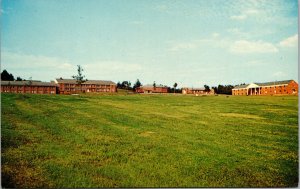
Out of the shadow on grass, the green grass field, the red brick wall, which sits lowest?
the shadow on grass

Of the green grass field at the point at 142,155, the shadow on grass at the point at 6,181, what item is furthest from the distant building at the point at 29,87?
the shadow on grass at the point at 6,181

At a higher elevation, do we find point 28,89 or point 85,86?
point 85,86

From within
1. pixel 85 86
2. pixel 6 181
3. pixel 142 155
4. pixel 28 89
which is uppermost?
pixel 85 86

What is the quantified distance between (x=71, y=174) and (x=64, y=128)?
227 inches

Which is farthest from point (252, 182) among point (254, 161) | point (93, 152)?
point (93, 152)

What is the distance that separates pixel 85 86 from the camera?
377ft

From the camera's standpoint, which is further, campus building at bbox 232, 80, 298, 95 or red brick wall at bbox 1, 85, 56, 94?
red brick wall at bbox 1, 85, 56, 94

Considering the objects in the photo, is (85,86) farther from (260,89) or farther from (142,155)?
(142,155)

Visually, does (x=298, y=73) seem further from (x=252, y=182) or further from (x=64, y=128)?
(x=64, y=128)

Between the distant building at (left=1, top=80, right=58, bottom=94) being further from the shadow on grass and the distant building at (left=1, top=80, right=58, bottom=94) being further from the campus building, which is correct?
the shadow on grass

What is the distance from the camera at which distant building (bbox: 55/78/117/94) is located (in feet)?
355

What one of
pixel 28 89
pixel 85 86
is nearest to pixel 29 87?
pixel 28 89

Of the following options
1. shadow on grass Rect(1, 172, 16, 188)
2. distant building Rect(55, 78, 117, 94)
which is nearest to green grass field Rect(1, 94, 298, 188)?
shadow on grass Rect(1, 172, 16, 188)

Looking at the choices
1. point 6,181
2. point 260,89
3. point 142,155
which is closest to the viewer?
point 6,181
